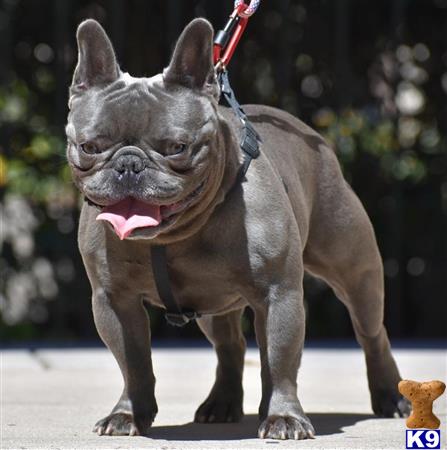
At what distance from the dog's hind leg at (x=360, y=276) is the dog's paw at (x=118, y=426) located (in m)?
1.30

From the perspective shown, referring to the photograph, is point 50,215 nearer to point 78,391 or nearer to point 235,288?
point 78,391

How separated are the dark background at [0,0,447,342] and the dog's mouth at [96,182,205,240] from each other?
475 centimetres

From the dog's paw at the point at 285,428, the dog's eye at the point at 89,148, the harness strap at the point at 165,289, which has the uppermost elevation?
the dog's eye at the point at 89,148

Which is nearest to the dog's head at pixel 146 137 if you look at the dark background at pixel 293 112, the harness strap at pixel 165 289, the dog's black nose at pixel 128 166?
the dog's black nose at pixel 128 166

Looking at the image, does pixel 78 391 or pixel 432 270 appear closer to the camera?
pixel 78 391

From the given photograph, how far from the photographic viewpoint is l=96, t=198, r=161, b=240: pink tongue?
4793 mm

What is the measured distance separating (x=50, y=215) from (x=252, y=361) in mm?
2104

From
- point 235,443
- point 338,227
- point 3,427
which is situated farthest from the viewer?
point 338,227

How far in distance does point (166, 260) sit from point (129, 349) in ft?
1.41

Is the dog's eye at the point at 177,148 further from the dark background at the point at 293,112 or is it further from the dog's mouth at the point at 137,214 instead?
the dark background at the point at 293,112

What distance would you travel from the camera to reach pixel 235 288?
17.3 feet

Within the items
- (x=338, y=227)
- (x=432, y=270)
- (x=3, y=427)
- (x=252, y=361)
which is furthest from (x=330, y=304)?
(x=3, y=427)

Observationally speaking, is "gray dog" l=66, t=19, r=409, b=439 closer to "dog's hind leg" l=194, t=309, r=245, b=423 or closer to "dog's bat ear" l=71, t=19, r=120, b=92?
"dog's bat ear" l=71, t=19, r=120, b=92

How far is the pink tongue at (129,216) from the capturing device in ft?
15.7
